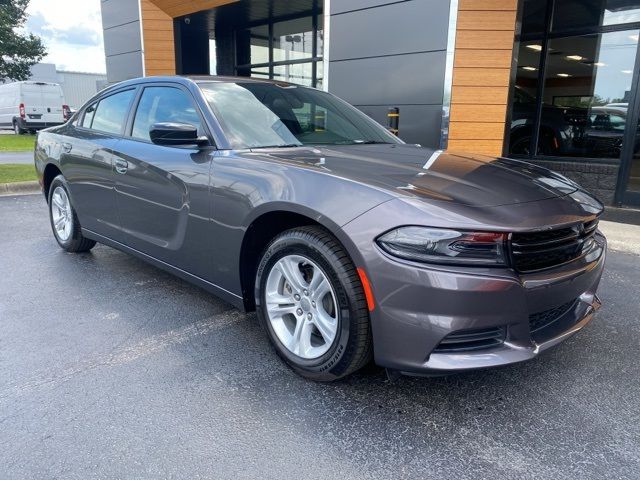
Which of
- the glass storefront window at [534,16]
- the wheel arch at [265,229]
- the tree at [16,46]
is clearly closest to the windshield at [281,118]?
the wheel arch at [265,229]

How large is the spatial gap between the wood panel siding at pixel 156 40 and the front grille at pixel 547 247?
1256 cm

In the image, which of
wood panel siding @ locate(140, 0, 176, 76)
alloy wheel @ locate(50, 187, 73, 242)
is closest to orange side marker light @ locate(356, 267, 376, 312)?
alloy wheel @ locate(50, 187, 73, 242)

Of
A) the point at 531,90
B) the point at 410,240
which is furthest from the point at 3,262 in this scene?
the point at 531,90

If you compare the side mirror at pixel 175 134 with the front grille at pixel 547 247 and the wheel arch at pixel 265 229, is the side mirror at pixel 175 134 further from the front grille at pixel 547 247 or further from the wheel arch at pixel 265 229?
the front grille at pixel 547 247

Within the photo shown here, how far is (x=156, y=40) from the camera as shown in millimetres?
12805

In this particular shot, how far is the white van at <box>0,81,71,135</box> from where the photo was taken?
896 inches

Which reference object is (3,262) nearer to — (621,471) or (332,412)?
(332,412)

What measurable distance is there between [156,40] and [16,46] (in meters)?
21.5

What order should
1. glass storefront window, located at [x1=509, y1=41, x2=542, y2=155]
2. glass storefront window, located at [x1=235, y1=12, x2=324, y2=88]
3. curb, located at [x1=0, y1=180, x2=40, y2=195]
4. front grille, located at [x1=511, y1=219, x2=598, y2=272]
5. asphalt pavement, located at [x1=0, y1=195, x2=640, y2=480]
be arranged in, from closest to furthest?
asphalt pavement, located at [x1=0, y1=195, x2=640, y2=480] < front grille, located at [x1=511, y1=219, x2=598, y2=272] < curb, located at [x1=0, y1=180, x2=40, y2=195] < glass storefront window, located at [x1=509, y1=41, x2=542, y2=155] < glass storefront window, located at [x1=235, y1=12, x2=324, y2=88]

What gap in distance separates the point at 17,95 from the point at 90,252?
73.8 feet

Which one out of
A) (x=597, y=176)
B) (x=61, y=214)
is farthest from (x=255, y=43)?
(x=61, y=214)

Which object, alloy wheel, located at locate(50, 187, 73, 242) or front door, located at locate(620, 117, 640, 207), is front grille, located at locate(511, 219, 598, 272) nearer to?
alloy wheel, located at locate(50, 187, 73, 242)

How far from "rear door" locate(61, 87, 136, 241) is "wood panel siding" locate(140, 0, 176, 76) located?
363 inches

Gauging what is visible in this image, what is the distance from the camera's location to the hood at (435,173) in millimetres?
2268
